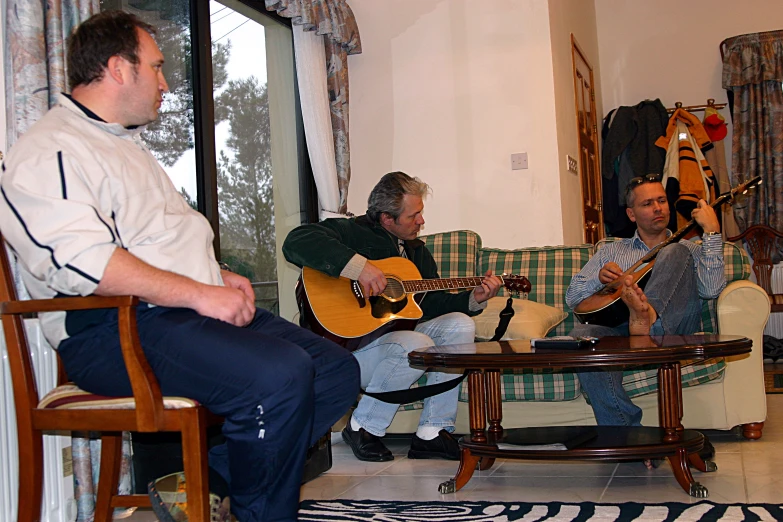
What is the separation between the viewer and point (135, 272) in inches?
61.6

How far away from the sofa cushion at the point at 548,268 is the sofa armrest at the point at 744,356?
67 centimetres

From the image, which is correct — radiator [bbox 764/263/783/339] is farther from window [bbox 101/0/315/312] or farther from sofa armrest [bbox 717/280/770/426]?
window [bbox 101/0/315/312]

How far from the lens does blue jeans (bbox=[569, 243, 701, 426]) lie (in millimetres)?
2768

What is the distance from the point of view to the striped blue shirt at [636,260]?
9.77 ft

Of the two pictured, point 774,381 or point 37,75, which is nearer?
point 37,75

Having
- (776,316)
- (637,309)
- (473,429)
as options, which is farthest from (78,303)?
(776,316)

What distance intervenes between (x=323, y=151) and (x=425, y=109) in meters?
0.78

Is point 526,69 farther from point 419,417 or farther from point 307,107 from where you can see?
point 419,417

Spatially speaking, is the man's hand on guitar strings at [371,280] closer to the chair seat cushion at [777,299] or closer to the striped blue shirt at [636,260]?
the striped blue shirt at [636,260]

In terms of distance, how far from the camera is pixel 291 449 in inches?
63.1

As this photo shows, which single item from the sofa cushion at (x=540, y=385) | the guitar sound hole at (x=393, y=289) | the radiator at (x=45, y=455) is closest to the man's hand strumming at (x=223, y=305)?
the radiator at (x=45, y=455)

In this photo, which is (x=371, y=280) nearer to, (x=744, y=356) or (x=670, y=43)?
(x=744, y=356)

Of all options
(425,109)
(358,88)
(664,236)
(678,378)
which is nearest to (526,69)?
(425,109)

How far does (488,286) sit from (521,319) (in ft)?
0.67
